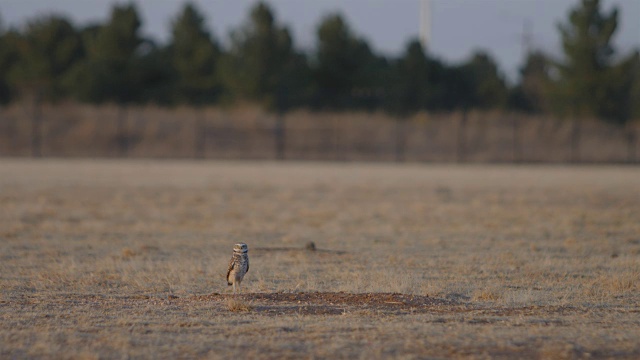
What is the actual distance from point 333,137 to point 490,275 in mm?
43918

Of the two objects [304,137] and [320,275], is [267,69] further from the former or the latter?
[320,275]

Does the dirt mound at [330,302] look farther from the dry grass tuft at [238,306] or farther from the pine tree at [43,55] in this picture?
the pine tree at [43,55]

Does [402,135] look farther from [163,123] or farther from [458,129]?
[163,123]

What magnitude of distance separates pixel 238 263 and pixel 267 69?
55.1 m

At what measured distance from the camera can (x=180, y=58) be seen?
Answer: 6906 centimetres

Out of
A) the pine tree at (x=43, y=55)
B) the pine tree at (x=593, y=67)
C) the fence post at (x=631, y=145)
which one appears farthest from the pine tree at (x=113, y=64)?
the fence post at (x=631, y=145)

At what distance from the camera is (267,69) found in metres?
64.0

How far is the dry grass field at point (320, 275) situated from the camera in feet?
25.5

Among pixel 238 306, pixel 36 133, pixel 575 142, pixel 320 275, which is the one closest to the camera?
pixel 238 306

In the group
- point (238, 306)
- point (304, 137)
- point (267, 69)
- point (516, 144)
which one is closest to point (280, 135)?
point (304, 137)

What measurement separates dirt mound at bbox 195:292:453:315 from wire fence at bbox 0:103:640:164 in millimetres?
44021

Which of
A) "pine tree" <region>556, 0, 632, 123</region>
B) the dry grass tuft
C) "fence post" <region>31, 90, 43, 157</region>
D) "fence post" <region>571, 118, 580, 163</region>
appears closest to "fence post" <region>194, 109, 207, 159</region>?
"fence post" <region>31, 90, 43, 157</region>

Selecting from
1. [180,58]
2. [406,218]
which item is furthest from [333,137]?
[406,218]

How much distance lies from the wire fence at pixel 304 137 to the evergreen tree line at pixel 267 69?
5.13m
